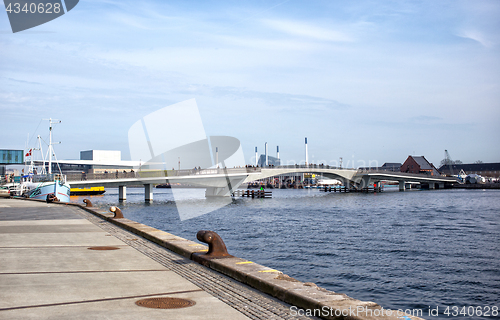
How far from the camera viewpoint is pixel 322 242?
1167 inches

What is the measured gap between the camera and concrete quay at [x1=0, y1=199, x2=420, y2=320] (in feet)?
23.5

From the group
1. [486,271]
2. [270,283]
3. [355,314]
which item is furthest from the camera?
[486,271]

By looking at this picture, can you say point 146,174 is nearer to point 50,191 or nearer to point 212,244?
point 50,191

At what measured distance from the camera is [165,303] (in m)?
7.84

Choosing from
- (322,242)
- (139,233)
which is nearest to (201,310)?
(139,233)

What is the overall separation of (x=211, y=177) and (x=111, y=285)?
85.8m

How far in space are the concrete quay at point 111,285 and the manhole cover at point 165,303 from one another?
0.14m

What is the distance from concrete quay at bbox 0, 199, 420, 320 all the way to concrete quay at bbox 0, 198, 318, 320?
0.6 inches

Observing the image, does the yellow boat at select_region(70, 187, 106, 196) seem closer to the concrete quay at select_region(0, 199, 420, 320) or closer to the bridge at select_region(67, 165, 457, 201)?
the bridge at select_region(67, 165, 457, 201)

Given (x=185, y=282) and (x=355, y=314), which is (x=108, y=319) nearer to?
(x=185, y=282)

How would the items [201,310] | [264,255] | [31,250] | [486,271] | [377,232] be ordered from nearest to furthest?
[201,310]
[31,250]
[486,271]
[264,255]
[377,232]

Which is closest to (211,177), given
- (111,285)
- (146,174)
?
(146,174)

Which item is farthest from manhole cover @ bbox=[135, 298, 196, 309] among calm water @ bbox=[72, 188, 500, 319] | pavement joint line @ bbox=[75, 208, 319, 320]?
calm water @ bbox=[72, 188, 500, 319]

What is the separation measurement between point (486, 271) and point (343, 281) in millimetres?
7522
